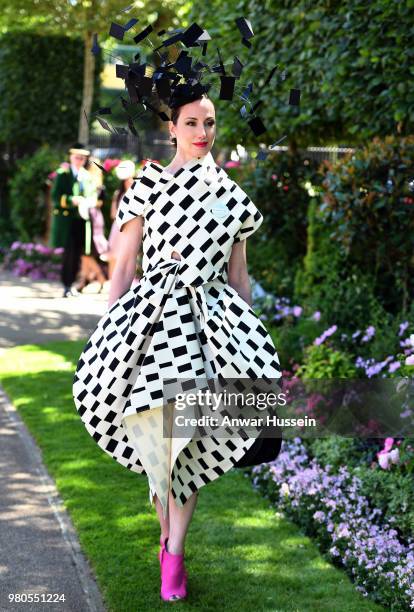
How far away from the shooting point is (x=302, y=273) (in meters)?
8.31

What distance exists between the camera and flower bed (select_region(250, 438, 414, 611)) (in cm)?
396

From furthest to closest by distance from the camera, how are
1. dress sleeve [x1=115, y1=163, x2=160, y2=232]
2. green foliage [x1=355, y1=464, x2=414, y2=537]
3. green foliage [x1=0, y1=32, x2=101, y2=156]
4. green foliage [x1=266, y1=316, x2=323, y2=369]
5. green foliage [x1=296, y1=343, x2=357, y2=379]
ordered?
green foliage [x1=0, y1=32, x2=101, y2=156] < green foliage [x1=266, y1=316, x2=323, y2=369] < green foliage [x1=296, y1=343, x2=357, y2=379] < green foliage [x1=355, y1=464, x2=414, y2=537] < dress sleeve [x1=115, y1=163, x2=160, y2=232]

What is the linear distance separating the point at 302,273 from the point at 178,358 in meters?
4.79

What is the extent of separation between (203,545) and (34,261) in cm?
1317

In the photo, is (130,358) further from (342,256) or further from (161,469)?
(342,256)

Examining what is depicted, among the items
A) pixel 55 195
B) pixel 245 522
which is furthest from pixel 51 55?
pixel 245 522

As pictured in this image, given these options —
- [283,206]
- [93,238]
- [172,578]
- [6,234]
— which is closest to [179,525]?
[172,578]

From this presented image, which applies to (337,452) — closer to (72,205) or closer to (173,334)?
(173,334)

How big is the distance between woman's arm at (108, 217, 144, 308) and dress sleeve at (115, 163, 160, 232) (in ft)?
0.13

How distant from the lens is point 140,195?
382 centimetres

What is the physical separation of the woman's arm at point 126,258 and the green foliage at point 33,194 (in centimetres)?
1444

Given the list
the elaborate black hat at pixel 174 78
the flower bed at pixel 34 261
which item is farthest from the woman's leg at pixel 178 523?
the flower bed at pixel 34 261

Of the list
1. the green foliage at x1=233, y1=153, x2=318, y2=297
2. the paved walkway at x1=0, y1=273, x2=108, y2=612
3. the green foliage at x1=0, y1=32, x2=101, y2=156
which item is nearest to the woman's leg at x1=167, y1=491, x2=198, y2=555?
the paved walkway at x1=0, y1=273, x2=108, y2=612

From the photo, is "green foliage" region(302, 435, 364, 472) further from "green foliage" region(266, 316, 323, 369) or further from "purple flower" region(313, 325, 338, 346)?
"green foliage" region(266, 316, 323, 369)
